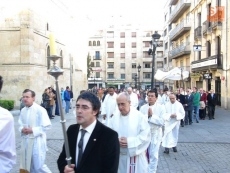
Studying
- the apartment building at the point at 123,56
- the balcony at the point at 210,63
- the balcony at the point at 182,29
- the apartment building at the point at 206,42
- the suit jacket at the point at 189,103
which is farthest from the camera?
the apartment building at the point at 123,56

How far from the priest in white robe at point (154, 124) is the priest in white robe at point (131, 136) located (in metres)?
1.94

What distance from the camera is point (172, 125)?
9.97m

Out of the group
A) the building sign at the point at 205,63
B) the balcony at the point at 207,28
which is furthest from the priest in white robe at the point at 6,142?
the balcony at the point at 207,28

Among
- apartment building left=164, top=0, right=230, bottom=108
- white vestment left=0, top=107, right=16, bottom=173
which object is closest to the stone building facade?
apartment building left=164, top=0, right=230, bottom=108

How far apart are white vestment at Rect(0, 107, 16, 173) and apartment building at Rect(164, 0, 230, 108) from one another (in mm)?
24203

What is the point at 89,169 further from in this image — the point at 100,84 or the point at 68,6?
the point at 100,84

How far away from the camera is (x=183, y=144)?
1089 centimetres

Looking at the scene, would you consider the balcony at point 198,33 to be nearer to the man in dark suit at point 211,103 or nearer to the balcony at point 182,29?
the balcony at point 182,29

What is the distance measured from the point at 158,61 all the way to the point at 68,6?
155 feet

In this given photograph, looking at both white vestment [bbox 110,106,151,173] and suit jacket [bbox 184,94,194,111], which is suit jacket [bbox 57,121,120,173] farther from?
suit jacket [bbox 184,94,194,111]

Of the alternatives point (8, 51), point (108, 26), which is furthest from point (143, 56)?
point (8, 51)

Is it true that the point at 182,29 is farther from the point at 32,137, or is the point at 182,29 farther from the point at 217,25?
the point at 32,137

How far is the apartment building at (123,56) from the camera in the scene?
76562mm

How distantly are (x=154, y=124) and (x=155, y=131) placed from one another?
0.16 m
